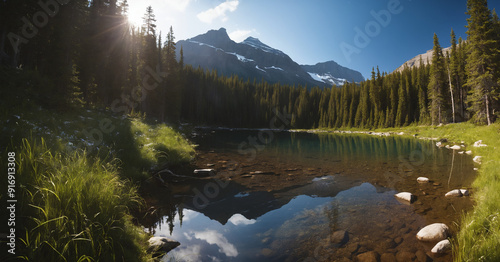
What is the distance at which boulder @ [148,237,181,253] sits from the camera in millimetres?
4820

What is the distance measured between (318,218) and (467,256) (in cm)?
376

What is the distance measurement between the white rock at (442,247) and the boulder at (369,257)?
137 centimetres

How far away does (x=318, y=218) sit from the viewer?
7156 mm

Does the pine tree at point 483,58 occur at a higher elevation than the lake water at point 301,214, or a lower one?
higher

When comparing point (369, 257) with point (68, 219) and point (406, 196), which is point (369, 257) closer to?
point (406, 196)

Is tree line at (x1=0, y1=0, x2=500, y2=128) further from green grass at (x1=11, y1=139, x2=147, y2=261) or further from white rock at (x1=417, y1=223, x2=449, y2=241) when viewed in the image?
white rock at (x1=417, y1=223, x2=449, y2=241)

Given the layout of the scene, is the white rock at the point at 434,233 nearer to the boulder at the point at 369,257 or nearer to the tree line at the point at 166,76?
the boulder at the point at 369,257

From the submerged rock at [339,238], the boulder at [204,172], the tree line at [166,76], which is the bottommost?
the submerged rock at [339,238]

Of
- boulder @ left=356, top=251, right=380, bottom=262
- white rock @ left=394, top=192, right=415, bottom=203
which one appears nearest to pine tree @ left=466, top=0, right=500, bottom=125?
white rock @ left=394, top=192, right=415, bottom=203

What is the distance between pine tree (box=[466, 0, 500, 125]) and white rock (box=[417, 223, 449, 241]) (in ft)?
110

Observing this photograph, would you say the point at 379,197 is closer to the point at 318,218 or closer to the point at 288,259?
the point at 318,218

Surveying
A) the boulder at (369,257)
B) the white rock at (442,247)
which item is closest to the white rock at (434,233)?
the white rock at (442,247)

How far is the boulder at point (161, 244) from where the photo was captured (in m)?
4.82

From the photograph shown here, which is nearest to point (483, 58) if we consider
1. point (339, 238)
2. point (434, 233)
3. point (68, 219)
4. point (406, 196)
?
point (406, 196)
